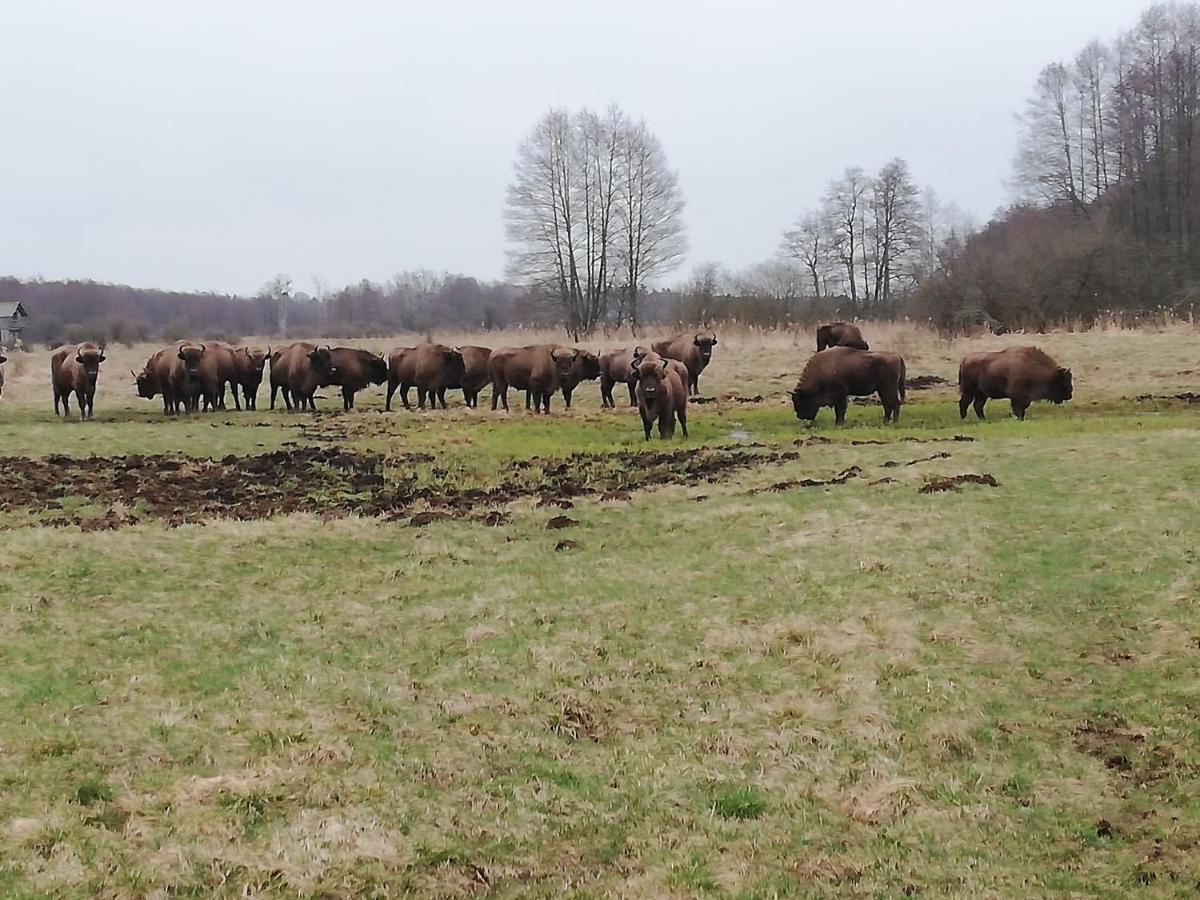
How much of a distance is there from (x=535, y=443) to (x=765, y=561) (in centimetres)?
957

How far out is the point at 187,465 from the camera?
15.7 metres

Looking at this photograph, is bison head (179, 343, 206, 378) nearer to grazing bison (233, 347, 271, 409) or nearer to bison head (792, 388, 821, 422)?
grazing bison (233, 347, 271, 409)

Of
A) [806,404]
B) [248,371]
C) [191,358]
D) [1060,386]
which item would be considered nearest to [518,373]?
[248,371]

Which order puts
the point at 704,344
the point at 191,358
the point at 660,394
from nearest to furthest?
the point at 660,394
the point at 191,358
the point at 704,344

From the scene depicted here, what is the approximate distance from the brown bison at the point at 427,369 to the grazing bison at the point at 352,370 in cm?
69

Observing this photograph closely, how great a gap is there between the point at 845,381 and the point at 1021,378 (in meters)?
3.47

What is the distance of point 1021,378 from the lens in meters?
20.0

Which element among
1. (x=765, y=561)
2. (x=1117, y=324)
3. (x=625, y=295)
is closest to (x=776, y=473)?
(x=765, y=561)

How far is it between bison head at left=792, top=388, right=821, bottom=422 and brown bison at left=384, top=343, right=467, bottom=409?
10.2m

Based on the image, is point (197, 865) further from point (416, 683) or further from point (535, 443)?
point (535, 443)

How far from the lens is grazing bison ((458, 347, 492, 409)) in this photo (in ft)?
90.4

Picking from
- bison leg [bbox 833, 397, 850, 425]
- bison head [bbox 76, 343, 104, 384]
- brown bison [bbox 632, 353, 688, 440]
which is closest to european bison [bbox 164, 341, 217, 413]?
bison head [bbox 76, 343, 104, 384]

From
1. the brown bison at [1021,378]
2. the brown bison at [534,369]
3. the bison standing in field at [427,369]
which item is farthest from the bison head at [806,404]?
the bison standing in field at [427,369]

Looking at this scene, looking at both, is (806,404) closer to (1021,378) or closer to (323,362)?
(1021,378)
